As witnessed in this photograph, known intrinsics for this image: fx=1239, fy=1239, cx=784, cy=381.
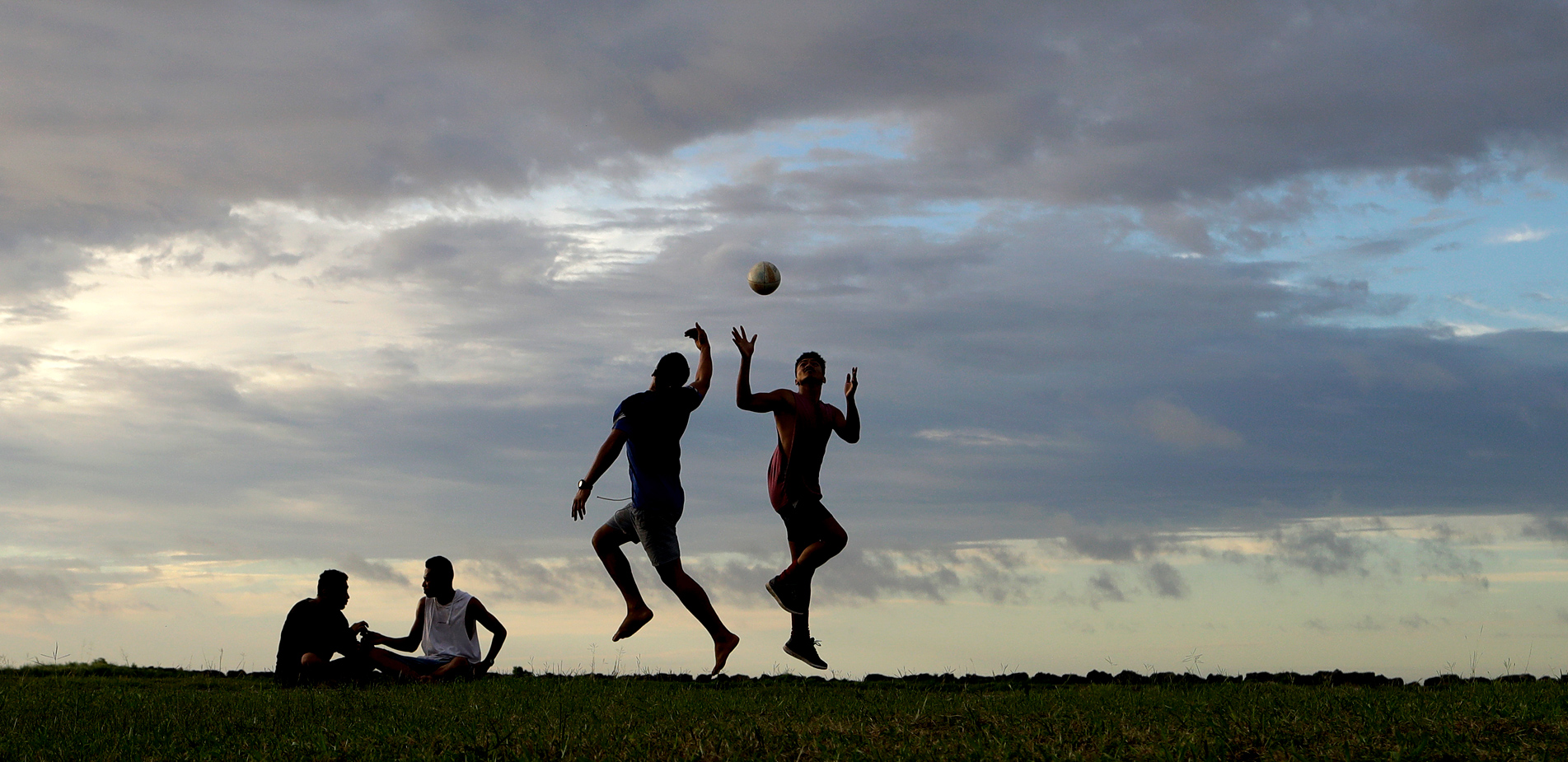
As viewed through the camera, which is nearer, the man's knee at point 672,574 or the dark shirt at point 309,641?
the man's knee at point 672,574

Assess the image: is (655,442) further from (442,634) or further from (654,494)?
(442,634)

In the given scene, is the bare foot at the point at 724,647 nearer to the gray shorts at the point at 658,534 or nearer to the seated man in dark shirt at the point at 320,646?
the gray shorts at the point at 658,534

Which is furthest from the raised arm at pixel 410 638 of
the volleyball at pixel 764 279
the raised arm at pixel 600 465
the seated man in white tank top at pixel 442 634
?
the volleyball at pixel 764 279

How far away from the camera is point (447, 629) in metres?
13.4

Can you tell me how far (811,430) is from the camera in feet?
42.3

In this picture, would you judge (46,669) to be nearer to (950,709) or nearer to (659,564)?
(659,564)

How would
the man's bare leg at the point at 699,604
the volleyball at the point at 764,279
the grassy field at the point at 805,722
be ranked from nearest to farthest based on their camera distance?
the grassy field at the point at 805,722 < the man's bare leg at the point at 699,604 < the volleyball at the point at 764,279

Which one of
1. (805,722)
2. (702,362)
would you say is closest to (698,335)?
(702,362)

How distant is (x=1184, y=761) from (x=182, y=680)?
13.8 metres

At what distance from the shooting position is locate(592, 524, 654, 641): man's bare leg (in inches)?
505

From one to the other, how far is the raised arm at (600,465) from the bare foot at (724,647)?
1.89m

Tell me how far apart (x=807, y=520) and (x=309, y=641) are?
5.44 m

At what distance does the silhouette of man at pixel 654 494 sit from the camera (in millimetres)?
12375

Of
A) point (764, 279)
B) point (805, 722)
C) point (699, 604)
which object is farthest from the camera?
point (764, 279)
